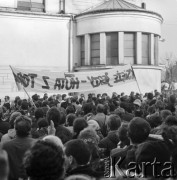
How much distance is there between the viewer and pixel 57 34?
1101 inches

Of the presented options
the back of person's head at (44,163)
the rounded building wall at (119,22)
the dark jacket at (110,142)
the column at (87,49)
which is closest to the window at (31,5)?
the rounded building wall at (119,22)

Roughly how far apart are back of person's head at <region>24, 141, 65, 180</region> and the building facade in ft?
76.0

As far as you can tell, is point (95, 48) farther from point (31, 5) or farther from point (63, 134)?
point (63, 134)

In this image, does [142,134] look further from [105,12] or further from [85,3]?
[85,3]

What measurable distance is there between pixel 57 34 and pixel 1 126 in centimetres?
2081

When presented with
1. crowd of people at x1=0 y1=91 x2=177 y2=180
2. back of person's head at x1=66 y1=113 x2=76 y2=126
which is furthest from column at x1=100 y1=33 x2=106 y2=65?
crowd of people at x1=0 y1=91 x2=177 y2=180

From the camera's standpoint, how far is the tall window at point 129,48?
26.9 meters

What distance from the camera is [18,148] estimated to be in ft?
17.5

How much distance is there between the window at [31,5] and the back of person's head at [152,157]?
2482 centimetres

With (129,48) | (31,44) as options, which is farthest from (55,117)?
(31,44)

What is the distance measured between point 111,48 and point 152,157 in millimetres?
22956

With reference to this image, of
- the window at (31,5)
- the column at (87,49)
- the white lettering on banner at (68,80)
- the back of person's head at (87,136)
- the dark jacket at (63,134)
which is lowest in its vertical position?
the dark jacket at (63,134)

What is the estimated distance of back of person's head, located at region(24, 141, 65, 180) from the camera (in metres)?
2.95

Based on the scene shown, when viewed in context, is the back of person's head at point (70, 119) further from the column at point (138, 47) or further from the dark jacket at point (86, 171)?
the column at point (138, 47)
